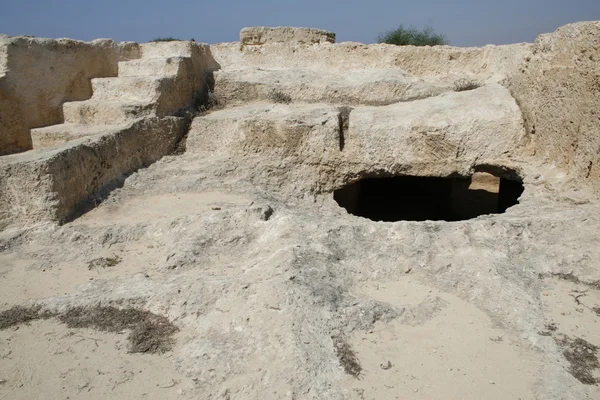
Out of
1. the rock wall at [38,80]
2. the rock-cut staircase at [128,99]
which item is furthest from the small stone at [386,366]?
the rock wall at [38,80]

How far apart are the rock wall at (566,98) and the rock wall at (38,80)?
673 centimetres

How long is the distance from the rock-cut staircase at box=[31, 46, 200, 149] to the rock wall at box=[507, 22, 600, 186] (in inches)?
201

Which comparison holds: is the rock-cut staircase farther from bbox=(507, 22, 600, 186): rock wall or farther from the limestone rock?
bbox=(507, 22, 600, 186): rock wall

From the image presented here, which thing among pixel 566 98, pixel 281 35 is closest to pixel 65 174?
pixel 281 35

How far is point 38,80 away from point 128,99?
4.49ft

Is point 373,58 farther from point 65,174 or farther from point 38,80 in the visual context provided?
point 65,174

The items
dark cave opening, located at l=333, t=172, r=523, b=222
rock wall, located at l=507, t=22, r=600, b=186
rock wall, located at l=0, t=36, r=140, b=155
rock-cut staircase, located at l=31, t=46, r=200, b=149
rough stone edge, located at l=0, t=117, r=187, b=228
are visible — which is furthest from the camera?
dark cave opening, located at l=333, t=172, r=523, b=222

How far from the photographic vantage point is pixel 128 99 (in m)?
6.97

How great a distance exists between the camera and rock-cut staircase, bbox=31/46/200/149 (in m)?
6.23

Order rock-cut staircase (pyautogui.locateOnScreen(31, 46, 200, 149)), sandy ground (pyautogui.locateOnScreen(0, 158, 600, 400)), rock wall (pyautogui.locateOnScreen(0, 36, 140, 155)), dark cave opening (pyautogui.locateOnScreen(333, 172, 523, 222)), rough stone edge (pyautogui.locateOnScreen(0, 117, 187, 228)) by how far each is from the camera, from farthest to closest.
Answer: dark cave opening (pyautogui.locateOnScreen(333, 172, 523, 222)), rock wall (pyautogui.locateOnScreen(0, 36, 140, 155)), rock-cut staircase (pyautogui.locateOnScreen(31, 46, 200, 149)), rough stone edge (pyautogui.locateOnScreen(0, 117, 187, 228)), sandy ground (pyautogui.locateOnScreen(0, 158, 600, 400))

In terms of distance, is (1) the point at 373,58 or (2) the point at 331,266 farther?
(1) the point at 373,58

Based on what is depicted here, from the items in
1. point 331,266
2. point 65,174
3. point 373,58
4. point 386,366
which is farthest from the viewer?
point 373,58

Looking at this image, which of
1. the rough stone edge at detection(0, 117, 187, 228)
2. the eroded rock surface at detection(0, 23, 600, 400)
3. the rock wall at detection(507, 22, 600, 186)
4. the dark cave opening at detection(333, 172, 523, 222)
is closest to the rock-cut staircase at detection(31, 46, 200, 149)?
the rough stone edge at detection(0, 117, 187, 228)

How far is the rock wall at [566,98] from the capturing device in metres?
4.92
